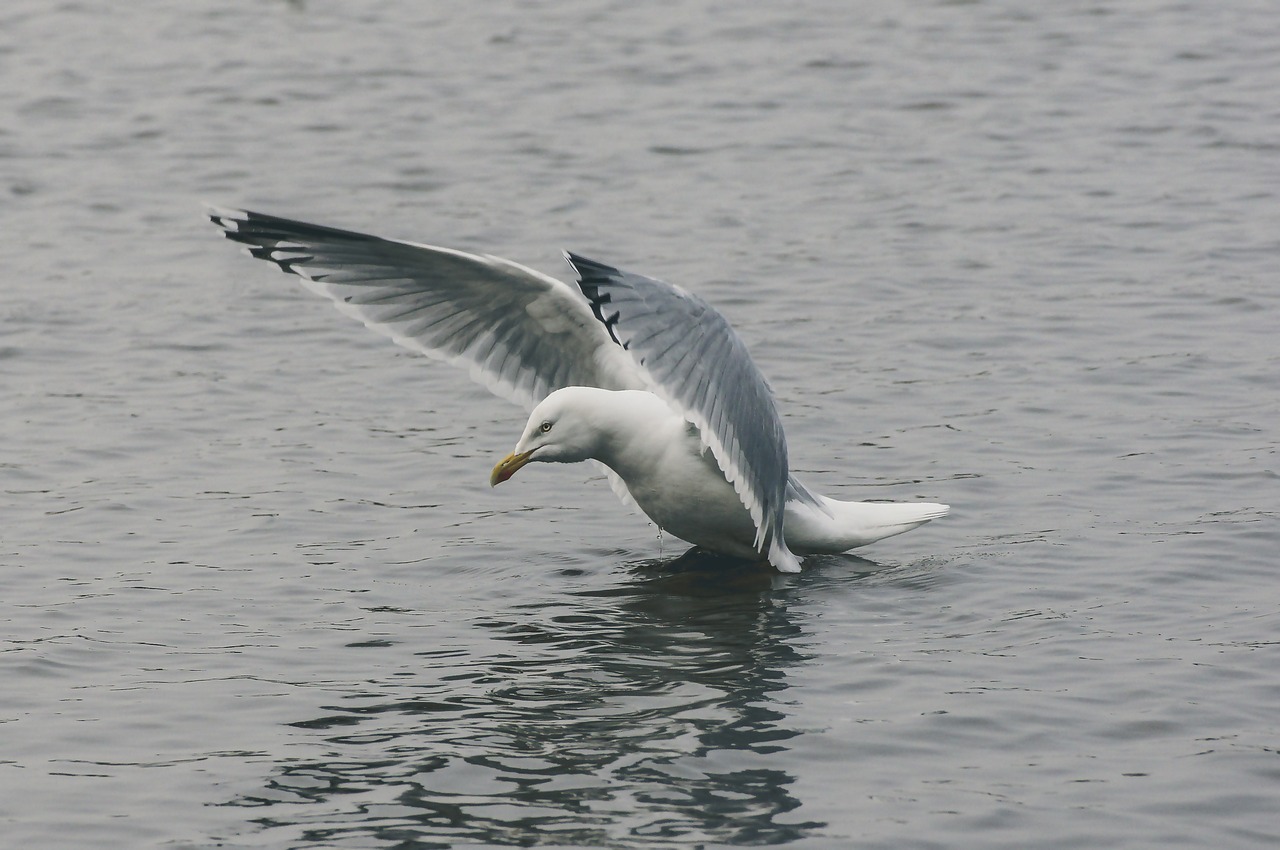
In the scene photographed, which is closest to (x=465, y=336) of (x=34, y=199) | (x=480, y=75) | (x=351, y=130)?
(x=34, y=199)

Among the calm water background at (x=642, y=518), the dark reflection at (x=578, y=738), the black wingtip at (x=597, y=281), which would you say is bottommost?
the dark reflection at (x=578, y=738)

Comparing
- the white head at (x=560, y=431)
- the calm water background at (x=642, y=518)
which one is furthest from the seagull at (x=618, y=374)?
the calm water background at (x=642, y=518)

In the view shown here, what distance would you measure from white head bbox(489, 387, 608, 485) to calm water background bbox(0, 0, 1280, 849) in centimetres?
60

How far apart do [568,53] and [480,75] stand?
1.07m

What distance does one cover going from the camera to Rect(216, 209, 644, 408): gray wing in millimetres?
8180

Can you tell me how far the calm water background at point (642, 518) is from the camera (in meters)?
6.14

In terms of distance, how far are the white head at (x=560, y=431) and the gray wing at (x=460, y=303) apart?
0.55m

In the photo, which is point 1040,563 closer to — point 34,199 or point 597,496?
point 597,496

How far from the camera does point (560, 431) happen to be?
309 inches

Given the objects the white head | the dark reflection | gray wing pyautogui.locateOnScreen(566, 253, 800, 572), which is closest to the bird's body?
the white head

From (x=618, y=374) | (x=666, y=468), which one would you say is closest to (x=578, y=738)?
(x=666, y=468)

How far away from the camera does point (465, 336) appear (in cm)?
864

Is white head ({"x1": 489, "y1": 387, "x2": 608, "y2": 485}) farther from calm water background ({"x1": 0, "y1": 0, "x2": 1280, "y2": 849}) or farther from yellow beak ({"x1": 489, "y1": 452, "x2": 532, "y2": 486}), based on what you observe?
calm water background ({"x1": 0, "y1": 0, "x2": 1280, "y2": 849})

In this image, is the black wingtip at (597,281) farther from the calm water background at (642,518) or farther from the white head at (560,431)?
the calm water background at (642,518)
